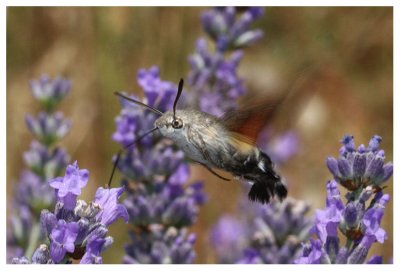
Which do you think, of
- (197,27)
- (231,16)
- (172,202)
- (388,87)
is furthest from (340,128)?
(172,202)

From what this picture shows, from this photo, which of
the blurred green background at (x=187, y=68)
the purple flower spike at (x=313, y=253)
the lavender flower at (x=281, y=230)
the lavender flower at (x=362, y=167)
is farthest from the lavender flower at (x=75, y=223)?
the blurred green background at (x=187, y=68)

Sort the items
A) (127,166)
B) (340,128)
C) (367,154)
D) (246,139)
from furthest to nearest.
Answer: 1. (340,128)
2. (127,166)
3. (246,139)
4. (367,154)

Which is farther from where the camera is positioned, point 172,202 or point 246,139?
point 172,202

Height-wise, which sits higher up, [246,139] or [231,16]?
[231,16]

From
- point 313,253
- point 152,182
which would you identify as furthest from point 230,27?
point 313,253

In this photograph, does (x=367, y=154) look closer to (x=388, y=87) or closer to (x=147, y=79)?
(x=147, y=79)

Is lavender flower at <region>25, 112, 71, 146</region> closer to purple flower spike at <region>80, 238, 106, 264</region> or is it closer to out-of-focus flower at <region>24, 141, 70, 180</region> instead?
out-of-focus flower at <region>24, 141, 70, 180</region>

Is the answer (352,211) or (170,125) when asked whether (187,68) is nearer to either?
(170,125)
